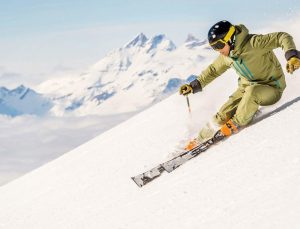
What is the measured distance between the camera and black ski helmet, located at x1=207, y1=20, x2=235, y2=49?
7078 millimetres

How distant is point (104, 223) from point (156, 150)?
10.4 ft

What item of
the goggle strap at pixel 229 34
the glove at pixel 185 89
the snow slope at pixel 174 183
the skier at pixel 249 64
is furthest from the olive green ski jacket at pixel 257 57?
the glove at pixel 185 89

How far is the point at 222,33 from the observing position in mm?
7066

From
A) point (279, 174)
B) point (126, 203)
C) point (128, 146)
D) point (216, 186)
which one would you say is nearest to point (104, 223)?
point (126, 203)

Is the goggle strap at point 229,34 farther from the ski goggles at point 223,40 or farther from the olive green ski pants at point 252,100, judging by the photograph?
the olive green ski pants at point 252,100

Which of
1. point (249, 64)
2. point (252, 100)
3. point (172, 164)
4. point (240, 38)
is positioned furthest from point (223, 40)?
point (172, 164)

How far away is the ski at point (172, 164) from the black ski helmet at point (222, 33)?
4.91 feet

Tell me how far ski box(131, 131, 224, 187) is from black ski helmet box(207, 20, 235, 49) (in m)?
1.50

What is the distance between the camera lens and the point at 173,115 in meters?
11.8

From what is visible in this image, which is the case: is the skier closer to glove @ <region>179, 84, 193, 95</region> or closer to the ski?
the ski

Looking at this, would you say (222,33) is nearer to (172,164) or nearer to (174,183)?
(172,164)

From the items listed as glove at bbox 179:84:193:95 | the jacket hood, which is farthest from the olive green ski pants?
glove at bbox 179:84:193:95

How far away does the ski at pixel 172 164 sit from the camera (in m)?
7.08

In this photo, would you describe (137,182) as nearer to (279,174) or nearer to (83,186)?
(83,186)
